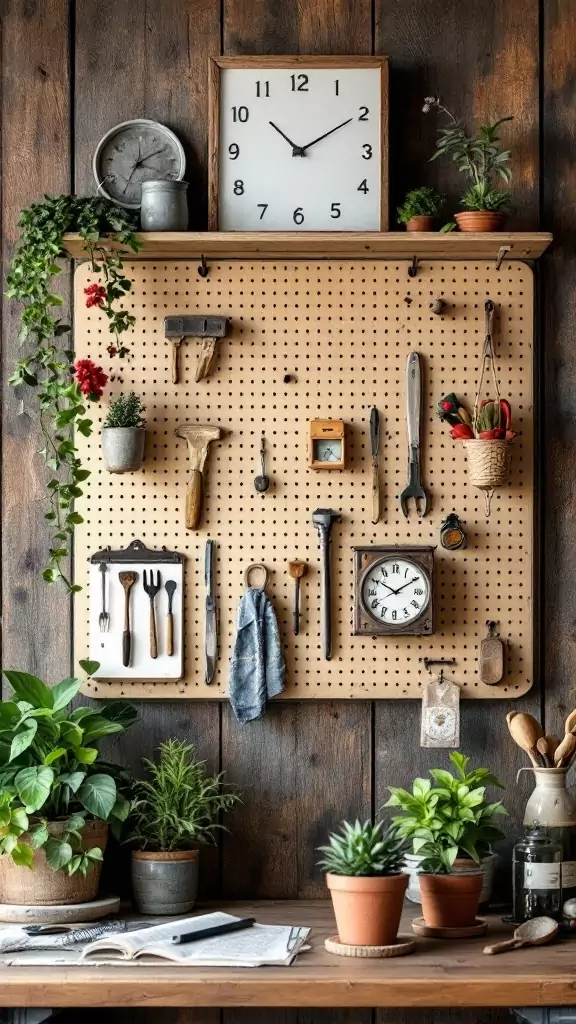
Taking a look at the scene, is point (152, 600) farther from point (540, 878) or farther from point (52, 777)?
point (540, 878)

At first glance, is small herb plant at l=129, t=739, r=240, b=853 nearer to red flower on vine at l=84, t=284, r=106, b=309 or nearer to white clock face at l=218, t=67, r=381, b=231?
red flower on vine at l=84, t=284, r=106, b=309

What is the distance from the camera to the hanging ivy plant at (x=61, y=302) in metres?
2.45

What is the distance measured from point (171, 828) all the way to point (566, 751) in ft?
2.63

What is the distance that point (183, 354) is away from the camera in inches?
103

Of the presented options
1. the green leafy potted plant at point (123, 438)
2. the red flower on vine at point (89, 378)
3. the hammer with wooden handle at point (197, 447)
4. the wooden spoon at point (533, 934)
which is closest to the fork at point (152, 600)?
the hammer with wooden handle at point (197, 447)

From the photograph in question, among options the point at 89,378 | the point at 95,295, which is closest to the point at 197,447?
the point at 89,378

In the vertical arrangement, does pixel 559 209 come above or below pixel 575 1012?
above

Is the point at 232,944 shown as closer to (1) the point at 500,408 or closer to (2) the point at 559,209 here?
(1) the point at 500,408

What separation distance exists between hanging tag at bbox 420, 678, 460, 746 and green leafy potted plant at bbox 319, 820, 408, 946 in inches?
17.1

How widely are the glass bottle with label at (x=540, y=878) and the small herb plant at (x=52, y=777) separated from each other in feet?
2.52

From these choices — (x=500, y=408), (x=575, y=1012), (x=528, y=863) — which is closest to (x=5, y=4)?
(x=500, y=408)

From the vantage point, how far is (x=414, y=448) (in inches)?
102

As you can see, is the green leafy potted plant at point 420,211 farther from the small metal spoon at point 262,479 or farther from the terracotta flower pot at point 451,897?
the terracotta flower pot at point 451,897

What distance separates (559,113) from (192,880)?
70.0 inches
